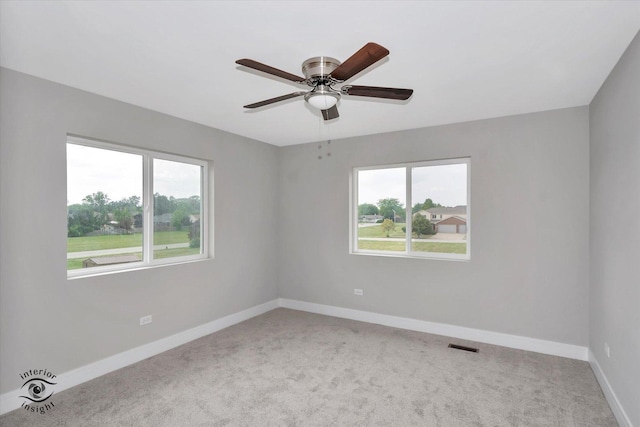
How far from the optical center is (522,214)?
11.6ft

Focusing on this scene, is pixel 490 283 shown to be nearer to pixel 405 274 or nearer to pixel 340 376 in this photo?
pixel 405 274

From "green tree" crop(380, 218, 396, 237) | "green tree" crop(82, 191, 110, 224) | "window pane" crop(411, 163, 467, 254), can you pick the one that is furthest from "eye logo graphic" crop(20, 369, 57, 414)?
"window pane" crop(411, 163, 467, 254)

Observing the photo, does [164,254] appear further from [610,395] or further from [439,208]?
[610,395]

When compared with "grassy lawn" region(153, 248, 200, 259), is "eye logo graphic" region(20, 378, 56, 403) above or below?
below

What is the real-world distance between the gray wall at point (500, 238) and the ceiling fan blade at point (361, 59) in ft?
8.14

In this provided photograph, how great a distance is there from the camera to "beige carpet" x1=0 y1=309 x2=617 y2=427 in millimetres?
2350

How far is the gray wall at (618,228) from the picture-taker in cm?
205

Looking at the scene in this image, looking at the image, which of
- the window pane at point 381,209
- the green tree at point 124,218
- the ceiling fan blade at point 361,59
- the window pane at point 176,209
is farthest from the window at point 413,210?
the green tree at point 124,218

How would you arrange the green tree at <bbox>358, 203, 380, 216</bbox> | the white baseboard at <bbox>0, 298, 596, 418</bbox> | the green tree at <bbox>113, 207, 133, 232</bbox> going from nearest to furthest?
the white baseboard at <bbox>0, 298, 596, 418</bbox>
the green tree at <bbox>113, 207, 133, 232</bbox>
the green tree at <bbox>358, 203, 380, 216</bbox>

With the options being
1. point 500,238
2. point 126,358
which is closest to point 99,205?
point 126,358

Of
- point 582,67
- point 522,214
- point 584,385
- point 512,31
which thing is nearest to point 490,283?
point 522,214

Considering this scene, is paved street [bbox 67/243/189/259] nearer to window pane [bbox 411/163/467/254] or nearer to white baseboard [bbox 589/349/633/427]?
window pane [bbox 411/163/467/254]

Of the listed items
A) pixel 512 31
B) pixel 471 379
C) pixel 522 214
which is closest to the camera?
pixel 512 31

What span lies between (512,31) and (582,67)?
921mm
